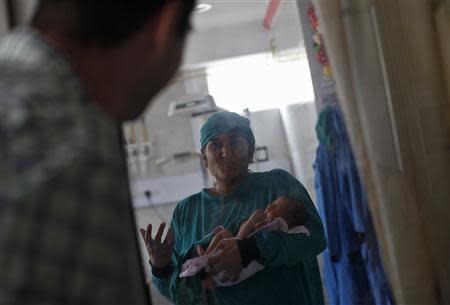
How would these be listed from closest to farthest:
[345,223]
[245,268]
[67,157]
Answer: [67,157]
[245,268]
[345,223]

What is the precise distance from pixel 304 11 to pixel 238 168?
39 cm

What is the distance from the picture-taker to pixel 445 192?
1.38 meters

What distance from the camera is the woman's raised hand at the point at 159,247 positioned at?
1311 mm

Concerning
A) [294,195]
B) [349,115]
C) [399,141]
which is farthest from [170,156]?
[399,141]

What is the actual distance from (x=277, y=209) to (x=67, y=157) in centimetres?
Result: 81

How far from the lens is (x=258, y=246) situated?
4.20 ft

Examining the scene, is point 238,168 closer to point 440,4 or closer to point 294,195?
point 294,195

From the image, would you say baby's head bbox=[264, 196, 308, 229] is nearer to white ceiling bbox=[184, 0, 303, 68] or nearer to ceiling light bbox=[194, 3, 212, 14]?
white ceiling bbox=[184, 0, 303, 68]

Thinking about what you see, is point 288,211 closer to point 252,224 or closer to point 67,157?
point 252,224

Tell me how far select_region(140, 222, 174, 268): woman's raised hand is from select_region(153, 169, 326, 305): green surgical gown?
0.01m

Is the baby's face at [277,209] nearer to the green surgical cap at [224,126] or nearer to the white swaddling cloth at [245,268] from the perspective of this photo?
the white swaddling cloth at [245,268]

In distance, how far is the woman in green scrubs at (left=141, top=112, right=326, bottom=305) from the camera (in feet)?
4.21

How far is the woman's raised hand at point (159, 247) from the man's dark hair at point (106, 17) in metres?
0.75

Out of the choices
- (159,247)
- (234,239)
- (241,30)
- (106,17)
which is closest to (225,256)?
(234,239)
